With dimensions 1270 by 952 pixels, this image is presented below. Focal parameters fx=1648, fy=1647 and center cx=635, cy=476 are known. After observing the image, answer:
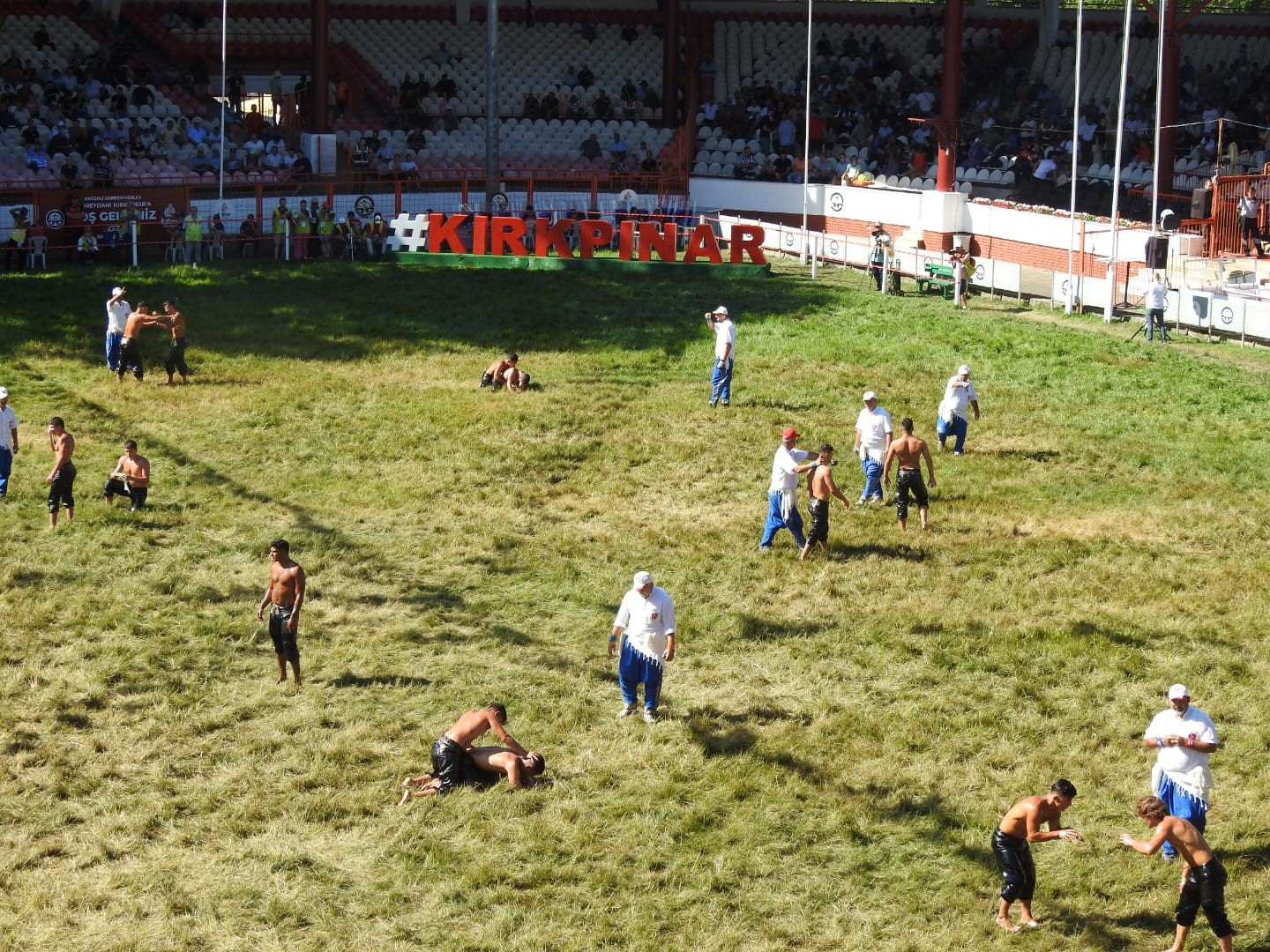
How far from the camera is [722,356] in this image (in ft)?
90.8

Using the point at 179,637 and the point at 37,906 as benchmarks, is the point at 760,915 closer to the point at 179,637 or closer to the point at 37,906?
the point at 37,906

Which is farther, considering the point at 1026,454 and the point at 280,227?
the point at 280,227

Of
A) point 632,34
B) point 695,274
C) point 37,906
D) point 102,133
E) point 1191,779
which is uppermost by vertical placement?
point 632,34

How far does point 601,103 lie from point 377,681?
1571 inches

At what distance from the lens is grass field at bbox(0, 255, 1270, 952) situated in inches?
542

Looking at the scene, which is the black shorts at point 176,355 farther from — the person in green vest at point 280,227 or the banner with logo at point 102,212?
the person in green vest at point 280,227

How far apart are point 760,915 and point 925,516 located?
10.0m

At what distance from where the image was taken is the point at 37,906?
531 inches

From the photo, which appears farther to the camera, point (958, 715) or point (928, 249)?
point (928, 249)

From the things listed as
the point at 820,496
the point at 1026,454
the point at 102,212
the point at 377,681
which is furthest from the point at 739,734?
the point at 102,212

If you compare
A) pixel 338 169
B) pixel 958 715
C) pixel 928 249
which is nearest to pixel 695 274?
pixel 928 249

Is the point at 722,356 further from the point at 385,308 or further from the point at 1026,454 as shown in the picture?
the point at 385,308

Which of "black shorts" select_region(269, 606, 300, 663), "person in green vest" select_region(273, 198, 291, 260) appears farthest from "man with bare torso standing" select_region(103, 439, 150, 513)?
"person in green vest" select_region(273, 198, 291, 260)

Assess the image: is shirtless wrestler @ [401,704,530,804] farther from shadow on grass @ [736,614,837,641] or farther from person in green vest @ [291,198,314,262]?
person in green vest @ [291,198,314,262]
